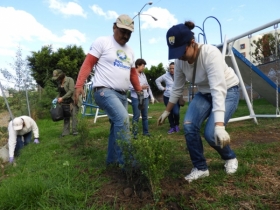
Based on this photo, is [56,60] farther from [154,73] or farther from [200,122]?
[200,122]

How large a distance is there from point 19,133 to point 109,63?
3419 millimetres

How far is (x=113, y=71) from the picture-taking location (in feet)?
9.68

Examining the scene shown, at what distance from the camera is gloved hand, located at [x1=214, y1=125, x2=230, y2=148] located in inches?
85.4

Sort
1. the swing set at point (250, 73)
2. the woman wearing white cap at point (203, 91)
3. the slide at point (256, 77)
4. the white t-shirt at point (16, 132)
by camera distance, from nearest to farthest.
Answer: the woman wearing white cap at point (203, 91) → the white t-shirt at point (16, 132) → the swing set at point (250, 73) → the slide at point (256, 77)

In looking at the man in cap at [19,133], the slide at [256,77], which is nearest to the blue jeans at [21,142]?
the man in cap at [19,133]

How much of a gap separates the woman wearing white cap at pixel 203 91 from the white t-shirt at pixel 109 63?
0.61 m

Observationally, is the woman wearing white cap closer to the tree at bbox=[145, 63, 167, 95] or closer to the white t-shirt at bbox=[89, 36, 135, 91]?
the white t-shirt at bbox=[89, 36, 135, 91]

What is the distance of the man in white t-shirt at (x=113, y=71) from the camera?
2.85m

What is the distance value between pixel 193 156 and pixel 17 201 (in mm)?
1611

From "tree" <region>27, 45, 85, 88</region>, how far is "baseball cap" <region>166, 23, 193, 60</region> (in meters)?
22.8

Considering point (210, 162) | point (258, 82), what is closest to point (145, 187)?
point (210, 162)

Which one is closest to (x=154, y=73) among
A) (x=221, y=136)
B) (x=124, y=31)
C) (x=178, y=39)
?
(x=124, y=31)

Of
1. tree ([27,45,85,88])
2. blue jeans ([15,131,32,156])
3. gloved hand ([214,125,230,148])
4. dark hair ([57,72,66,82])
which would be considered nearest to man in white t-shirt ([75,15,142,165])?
gloved hand ([214,125,230,148])

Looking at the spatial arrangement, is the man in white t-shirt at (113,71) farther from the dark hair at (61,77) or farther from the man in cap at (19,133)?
the dark hair at (61,77)
